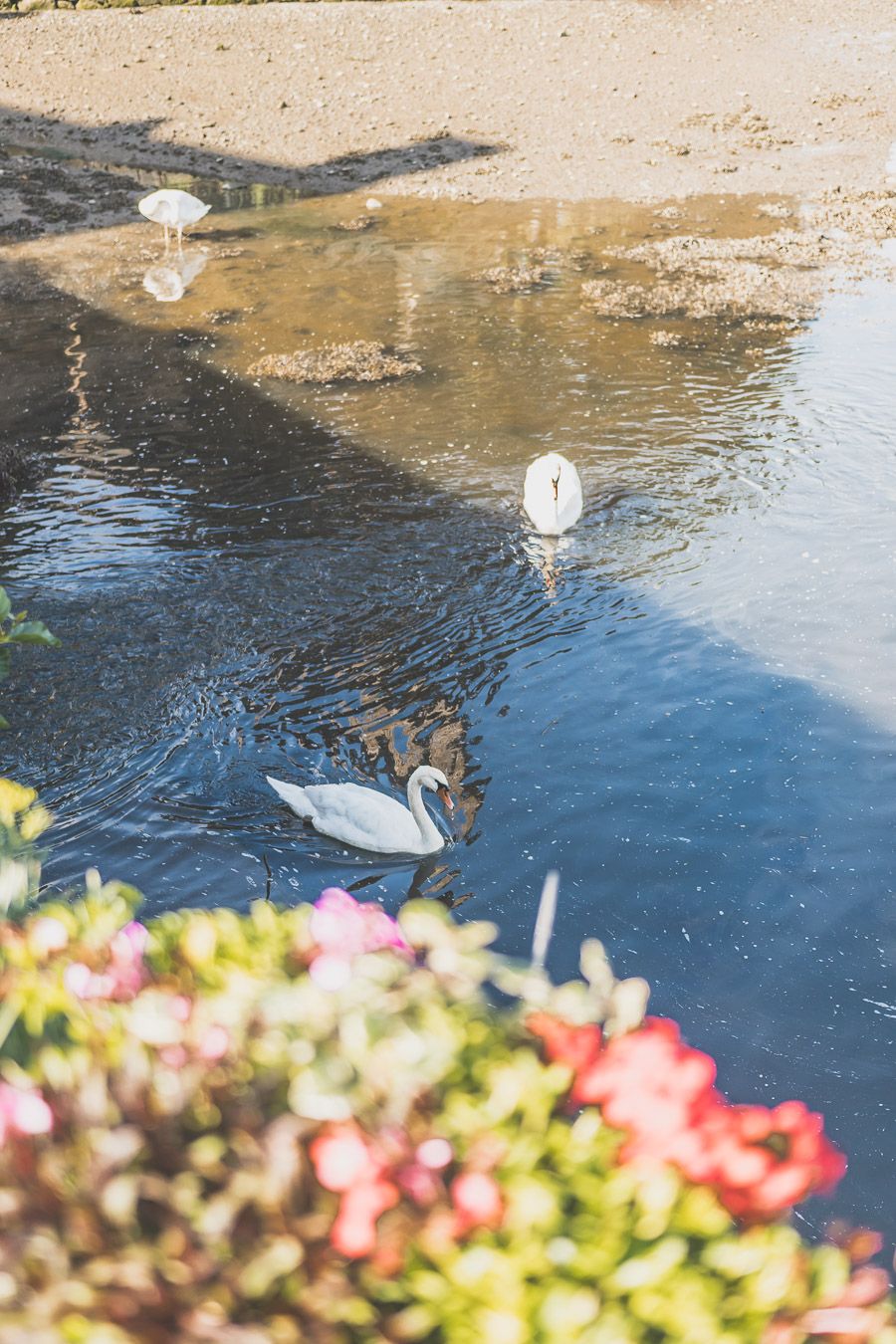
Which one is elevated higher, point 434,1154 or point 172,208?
point 172,208

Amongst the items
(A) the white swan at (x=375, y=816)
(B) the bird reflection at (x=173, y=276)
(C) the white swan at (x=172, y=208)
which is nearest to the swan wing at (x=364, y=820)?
(A) the white swan at (x=375, y=816)

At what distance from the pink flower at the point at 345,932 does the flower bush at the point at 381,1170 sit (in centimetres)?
1

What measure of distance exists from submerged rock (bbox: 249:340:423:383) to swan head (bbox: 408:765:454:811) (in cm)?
794

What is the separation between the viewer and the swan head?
667cm

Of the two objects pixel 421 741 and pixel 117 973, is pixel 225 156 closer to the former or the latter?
pixel 421 741

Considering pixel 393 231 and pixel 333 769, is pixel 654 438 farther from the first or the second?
pixel 393 231

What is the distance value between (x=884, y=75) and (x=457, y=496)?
21.3 m

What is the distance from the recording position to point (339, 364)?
46.9 ft

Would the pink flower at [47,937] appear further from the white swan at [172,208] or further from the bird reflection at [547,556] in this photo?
the white swan at [172,208]

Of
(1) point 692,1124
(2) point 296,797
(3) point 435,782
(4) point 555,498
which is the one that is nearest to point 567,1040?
(1) point 692,1124

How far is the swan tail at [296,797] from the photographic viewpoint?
266 inches

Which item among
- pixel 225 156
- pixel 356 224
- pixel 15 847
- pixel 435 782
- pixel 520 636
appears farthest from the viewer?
pixel 225 156

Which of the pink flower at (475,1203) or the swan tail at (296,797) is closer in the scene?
the pink flower at (475,1203)

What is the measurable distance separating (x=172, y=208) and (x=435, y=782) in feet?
51.8
